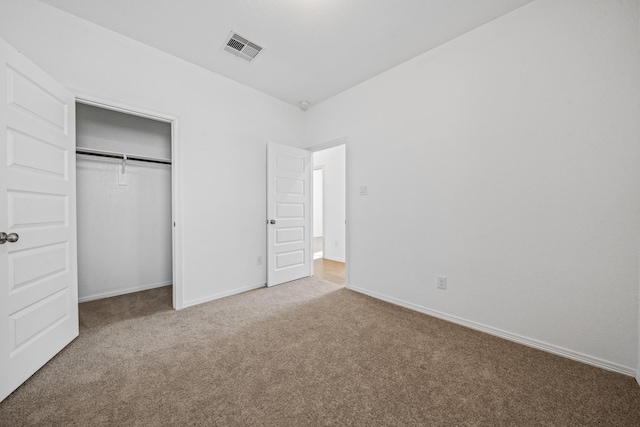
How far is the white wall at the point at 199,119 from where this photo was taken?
197 centimetres

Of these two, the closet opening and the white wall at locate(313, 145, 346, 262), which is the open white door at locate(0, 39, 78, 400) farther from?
the white wall at locate(313, 145, 346, 262)

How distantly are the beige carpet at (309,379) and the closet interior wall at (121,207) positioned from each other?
940 millimetres

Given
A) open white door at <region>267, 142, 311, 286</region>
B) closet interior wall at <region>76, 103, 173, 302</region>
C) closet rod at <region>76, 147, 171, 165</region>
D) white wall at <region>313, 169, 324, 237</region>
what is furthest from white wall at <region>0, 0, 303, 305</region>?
white wall at <region>313, 169, 324, 237</region>

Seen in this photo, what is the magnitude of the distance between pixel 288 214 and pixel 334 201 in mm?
1982

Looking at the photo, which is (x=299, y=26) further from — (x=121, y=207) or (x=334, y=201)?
(x=334, y=201)

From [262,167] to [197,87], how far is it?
45.5 inches

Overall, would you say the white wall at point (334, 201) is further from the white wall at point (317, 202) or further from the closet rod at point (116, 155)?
the closet rod at point (116, 155)

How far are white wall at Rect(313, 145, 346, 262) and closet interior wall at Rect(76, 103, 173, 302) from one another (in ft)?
9.86

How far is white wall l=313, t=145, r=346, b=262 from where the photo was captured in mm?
5156

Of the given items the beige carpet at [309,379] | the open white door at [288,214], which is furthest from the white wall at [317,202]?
the beige carpet at [309,379]

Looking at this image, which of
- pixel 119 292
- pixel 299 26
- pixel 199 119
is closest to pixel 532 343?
pixel 299 26

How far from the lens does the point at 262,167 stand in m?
3.35

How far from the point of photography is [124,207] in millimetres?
3135

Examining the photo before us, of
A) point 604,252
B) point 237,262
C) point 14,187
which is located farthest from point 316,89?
point 604,252
